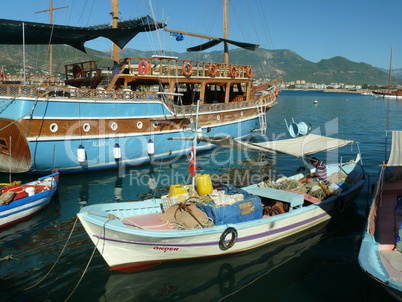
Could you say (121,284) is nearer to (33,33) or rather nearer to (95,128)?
(95,128)

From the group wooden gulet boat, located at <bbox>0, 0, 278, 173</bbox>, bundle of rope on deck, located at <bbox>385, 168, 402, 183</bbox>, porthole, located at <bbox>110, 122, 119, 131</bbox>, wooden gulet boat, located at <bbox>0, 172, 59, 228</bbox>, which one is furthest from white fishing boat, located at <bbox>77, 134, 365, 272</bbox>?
porthole, located at <bbox>110, 122, 119, 131</bbox>

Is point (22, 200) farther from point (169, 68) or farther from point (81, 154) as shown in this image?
point (169, 68)

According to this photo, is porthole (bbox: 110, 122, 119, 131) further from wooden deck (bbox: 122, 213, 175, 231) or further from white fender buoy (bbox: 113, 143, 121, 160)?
wooden deck (bbox: 122, 213, 175, 231)

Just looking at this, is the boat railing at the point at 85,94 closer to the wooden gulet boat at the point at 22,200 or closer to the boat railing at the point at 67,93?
the boat railing at the point at 67,93

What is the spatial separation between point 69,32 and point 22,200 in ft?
35.7

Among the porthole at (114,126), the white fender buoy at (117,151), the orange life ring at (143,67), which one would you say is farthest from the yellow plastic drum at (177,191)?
the orange life ring at (143,67)

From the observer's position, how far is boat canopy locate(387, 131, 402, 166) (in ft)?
29.4

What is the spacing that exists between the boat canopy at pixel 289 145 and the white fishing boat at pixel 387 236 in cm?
337

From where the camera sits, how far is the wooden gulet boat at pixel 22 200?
37.9ft

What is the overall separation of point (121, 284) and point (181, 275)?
1586 millimetres

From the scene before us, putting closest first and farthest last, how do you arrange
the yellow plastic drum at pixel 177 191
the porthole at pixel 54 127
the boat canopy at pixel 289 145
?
the yellow plastic drum at pixel 177 191
the boat canopy at pixel 289 145
the porthole at pixel 54 127

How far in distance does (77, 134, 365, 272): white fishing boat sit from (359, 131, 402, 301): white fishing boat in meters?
1.72

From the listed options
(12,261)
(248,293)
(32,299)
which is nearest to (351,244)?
(248,293)

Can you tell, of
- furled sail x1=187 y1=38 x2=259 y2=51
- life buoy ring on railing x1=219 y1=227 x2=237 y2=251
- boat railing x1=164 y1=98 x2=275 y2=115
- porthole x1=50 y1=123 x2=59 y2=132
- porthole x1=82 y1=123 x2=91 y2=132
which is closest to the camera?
life buoy ring on railing x1=219 y1=227 x2=237 y2=251
